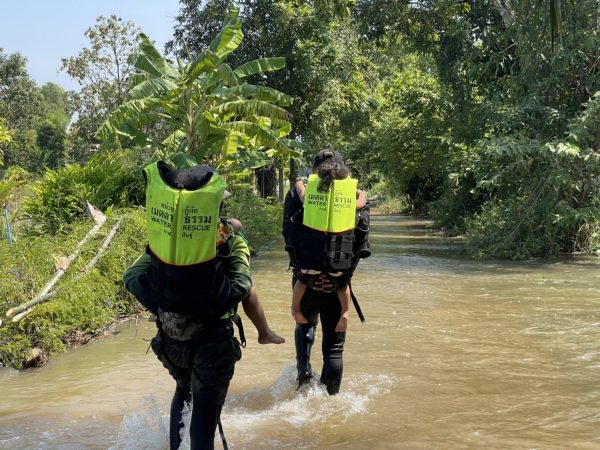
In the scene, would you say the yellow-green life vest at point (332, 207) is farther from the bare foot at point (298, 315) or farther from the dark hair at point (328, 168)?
the bare foot at point (298, 315)

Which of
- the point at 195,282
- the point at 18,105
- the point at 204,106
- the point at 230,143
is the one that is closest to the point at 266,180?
the point at 230,143

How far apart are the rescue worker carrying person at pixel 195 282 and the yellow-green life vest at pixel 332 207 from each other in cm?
129

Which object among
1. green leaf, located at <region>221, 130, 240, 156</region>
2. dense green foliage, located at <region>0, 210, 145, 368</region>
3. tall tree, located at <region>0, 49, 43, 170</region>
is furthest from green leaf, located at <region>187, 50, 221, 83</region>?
tall tree, located at <region>0, 49, 43, 170</region>

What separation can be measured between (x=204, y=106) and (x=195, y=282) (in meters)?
11.3

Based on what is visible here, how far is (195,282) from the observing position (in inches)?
121

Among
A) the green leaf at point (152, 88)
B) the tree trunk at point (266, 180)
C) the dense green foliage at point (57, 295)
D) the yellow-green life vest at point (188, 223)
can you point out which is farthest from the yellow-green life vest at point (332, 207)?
the tree trunk at point (266, 180)

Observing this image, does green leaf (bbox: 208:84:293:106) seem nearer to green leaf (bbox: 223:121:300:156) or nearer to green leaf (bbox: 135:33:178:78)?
green leaf (bbox: 223:121:300:156)

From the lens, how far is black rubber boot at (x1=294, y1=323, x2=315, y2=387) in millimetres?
5145

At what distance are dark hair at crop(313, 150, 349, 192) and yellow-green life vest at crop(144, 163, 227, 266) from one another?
164cm

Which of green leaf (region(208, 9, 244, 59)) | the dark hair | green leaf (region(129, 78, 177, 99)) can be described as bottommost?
the dark hair

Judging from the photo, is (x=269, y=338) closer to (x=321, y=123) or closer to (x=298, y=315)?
(x=298, y=315)

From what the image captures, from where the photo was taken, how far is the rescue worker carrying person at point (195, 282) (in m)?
3.05

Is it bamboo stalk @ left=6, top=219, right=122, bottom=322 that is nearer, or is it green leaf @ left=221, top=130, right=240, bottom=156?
bamboo stalk @ left=6, top=219, right=122, bottom=322

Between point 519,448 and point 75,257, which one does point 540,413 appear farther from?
point 75,257
